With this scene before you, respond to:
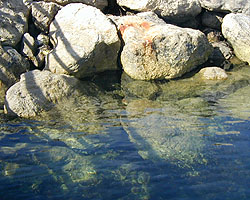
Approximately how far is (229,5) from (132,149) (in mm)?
7859

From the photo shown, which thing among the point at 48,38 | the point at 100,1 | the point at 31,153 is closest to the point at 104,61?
the point at 48,38

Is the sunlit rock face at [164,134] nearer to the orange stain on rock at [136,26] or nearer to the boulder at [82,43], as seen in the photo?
the boulder at [82,43]

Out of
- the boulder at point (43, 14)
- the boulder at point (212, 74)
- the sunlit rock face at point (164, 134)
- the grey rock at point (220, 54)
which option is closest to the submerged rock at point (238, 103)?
the boulder at point (212, 74)

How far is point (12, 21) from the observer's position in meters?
8.61

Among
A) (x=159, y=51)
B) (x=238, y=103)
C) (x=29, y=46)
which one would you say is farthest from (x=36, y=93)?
(x=238, y=103)

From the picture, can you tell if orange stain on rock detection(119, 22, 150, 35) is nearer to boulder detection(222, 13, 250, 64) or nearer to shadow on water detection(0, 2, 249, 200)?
shadow on water detection(0, 2, 249, 200)

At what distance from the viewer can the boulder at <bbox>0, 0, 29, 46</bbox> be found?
8.37m

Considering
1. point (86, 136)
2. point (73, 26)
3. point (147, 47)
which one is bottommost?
point (86, 136)

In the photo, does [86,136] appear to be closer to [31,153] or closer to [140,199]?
[31,153]

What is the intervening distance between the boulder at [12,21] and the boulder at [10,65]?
0.37 meters

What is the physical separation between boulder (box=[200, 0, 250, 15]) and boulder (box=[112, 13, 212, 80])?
2511 millimetres

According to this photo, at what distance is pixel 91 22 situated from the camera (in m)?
8.28

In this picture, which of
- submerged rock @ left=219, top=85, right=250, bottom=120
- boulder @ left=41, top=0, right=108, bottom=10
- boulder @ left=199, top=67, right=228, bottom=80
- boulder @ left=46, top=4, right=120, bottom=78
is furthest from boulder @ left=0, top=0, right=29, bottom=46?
submerged rock @ left=219, top=85, right=250, bottom=120

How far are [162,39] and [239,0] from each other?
14.0ft
